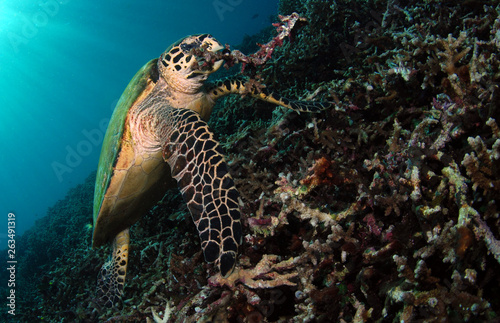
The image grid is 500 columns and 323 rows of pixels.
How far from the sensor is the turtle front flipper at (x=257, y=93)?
2.99m

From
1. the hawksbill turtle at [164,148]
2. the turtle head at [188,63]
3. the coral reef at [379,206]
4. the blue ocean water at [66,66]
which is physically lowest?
the coral reef at [379,206]

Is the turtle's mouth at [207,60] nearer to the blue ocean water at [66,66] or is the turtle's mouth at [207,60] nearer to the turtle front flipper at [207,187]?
the turtle front flipper at [207,187]

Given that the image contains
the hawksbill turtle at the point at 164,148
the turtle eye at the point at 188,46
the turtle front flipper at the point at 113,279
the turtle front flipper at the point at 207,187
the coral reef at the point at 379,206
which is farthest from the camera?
the turtle front flipper at the point at 113,279

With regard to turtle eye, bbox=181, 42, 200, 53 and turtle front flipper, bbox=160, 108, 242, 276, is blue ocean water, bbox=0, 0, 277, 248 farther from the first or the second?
turtle front flipper, bbox=160, 108, 242, 276

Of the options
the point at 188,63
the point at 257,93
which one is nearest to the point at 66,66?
the point at 188,63

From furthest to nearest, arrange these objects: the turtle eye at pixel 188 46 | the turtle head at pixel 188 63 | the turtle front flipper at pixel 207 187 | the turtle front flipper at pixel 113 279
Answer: the turtle front flipper at pixel 113 279, the turtle eye at pixel 188 46, the turtle head at pixel 188 63, the turtle front flipper at pixel 207 187

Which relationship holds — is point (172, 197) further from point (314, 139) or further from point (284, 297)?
point (284, 297)

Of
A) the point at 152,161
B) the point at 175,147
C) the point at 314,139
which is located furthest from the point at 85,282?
the point at 314,139

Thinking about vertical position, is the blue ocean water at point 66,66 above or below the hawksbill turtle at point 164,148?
above

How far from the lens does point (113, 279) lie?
3.81 meters

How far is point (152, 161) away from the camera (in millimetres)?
3533

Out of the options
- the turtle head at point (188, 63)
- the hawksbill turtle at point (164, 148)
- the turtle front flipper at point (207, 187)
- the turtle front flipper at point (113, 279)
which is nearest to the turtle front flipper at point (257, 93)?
the hawksbill turtle at point (164, 148)

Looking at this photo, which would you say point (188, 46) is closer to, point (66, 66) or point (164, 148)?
point (164, 148)

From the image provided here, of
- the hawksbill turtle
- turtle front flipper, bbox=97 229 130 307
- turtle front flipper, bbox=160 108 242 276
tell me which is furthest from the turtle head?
turtle front flipper, bbox=97 229 130 307
